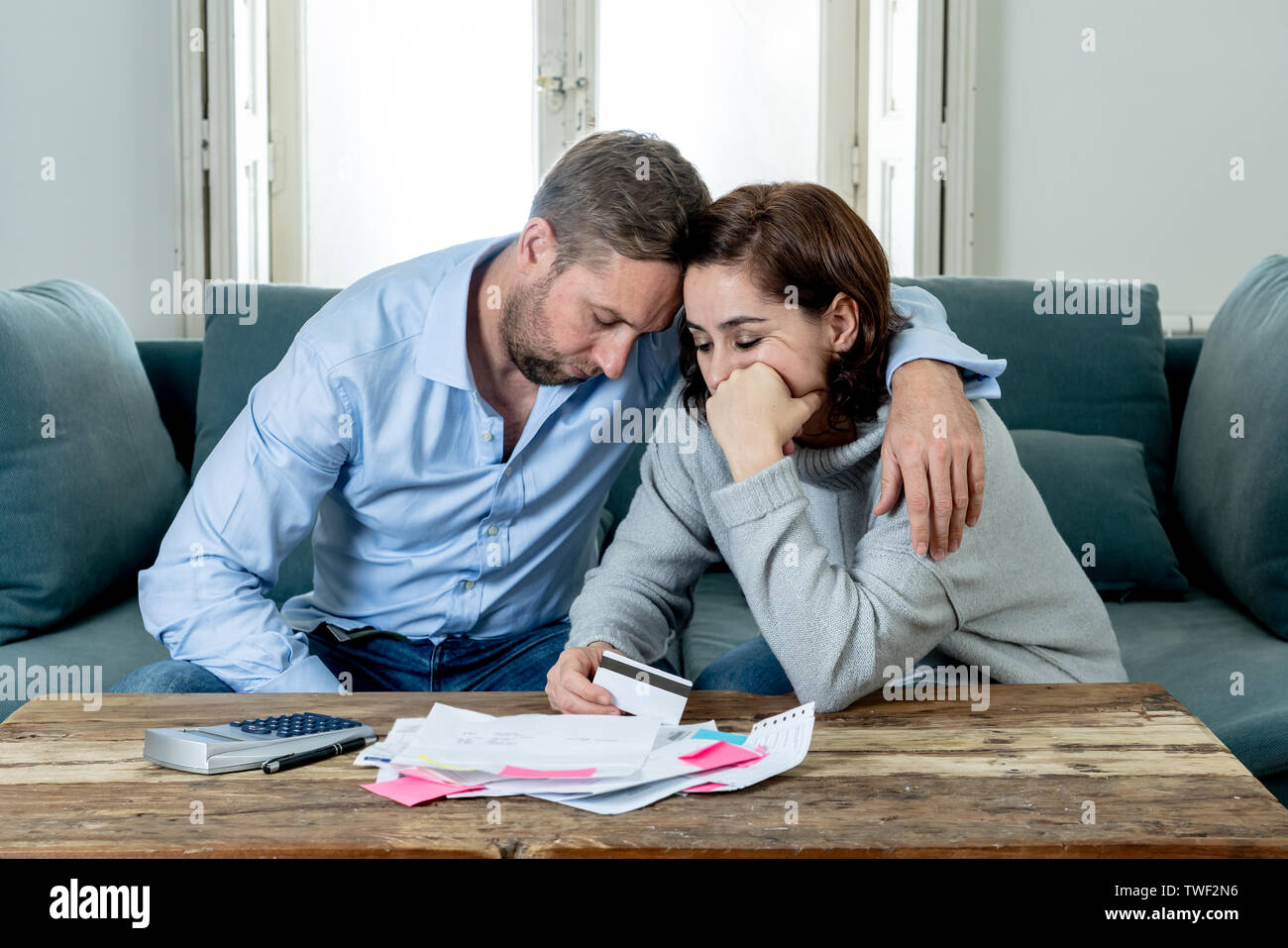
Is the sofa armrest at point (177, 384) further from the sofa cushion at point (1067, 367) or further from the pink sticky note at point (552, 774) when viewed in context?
the pink sticky note at point (552, 774)

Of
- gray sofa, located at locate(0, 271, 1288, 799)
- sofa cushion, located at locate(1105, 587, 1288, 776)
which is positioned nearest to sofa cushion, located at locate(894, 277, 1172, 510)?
gray sofa, located at locate(0, 271, 1288, 799)

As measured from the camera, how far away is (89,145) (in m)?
2.74

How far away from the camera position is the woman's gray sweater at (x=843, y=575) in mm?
1078

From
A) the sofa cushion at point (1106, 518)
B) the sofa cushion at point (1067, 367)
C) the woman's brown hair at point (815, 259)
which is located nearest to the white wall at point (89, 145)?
the sofa cushion at point (1067, 367)

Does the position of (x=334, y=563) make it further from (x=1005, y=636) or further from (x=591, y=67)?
(x=591, y=67)

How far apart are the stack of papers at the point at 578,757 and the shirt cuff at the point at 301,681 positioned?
298mm

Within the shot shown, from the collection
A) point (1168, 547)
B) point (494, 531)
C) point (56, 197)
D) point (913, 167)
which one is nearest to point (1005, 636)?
point (494, 531)

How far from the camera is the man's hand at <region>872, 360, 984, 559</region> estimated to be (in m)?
1.07

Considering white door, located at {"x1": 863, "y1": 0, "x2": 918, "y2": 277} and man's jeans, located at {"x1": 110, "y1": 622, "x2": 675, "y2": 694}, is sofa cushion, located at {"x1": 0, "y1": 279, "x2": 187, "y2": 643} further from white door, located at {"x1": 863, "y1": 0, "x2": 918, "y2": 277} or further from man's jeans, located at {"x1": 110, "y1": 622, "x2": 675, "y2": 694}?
white door, located at {"x1": 863, "y1": 0, "x2": 918, "y2": 277}

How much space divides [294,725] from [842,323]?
0.69 m

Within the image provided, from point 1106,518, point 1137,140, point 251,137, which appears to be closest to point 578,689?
point 1106,518

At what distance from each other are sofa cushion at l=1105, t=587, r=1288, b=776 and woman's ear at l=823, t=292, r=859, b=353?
0.67 m

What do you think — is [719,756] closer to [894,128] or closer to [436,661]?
[436,661]

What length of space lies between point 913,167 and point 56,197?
2.11 m
